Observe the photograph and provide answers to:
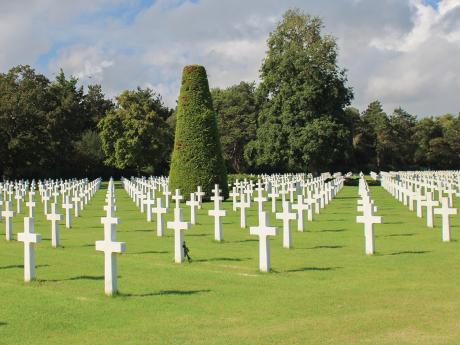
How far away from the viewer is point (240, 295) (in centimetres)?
783

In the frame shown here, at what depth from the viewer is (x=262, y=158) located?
2144 inches

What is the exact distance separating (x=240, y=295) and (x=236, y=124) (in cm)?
6273

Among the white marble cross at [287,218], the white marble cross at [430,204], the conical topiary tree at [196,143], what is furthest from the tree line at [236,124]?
the white marble cross at [287,218]

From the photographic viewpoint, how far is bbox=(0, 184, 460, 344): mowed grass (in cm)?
605

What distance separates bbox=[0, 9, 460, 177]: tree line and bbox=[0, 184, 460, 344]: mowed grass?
127ft

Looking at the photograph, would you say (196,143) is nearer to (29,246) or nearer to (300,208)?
(300,208)

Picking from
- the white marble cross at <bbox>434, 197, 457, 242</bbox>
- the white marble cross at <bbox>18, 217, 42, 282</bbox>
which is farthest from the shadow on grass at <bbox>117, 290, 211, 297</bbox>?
the white marble cross at <bbox>434, 197, 457, 242</bbox>

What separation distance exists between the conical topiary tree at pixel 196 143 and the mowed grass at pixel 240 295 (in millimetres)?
14327

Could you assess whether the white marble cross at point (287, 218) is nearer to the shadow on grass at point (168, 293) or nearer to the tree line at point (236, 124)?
the shadow on grass at point (168, 293)

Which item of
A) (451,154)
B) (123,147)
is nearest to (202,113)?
(123,147)

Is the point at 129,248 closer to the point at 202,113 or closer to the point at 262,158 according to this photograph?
the point at 202,113

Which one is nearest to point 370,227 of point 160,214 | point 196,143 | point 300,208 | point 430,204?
point 300,208

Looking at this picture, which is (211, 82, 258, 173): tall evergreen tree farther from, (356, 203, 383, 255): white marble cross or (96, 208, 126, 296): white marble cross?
(96, 208, 126, 296): white marble cross

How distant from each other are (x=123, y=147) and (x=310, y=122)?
19.2m
